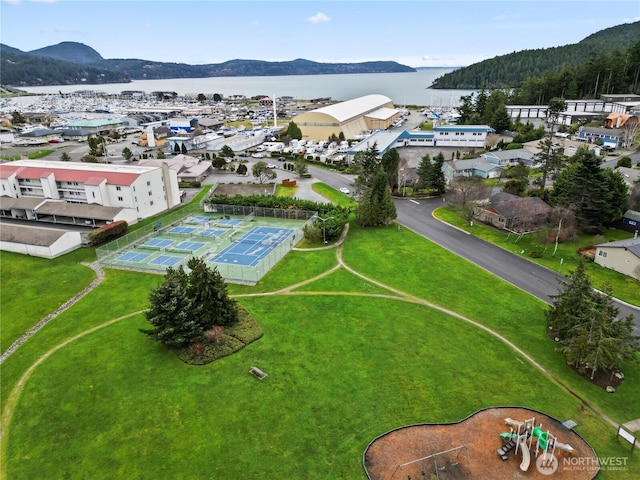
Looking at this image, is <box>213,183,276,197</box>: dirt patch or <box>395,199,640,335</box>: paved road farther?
<box>213,183,276,197</box>: dirt patch

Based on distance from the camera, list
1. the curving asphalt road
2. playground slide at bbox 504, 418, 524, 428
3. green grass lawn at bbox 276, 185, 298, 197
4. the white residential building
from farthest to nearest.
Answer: green grass lawn at bbox 276, 185, 298, 197
the white residential building
the curving asphalt road
playground slide at bbox 504, 418, 524, 428

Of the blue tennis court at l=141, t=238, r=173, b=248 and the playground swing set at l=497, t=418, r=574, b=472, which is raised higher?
the blue tennis court at l=141, t=238, r=173, b=248

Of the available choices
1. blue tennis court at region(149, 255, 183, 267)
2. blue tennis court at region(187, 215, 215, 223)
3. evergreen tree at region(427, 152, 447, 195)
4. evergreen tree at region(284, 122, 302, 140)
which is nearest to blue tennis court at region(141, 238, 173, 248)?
blue tennis court at region(149, 255, 183, 267)

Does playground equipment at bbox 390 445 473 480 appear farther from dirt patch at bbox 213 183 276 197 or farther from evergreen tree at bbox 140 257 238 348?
dirt patch at bbox 213 183 276 197

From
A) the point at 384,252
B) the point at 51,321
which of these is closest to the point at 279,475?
the point at 51,321

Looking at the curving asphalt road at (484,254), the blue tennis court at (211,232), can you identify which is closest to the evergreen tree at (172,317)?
the blue tennis court at (211,232)

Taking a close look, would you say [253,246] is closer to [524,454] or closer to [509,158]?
[524,454]

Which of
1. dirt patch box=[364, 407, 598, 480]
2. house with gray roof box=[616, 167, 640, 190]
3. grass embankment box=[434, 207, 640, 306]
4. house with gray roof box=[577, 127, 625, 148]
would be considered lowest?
dirt patch box=[364, 407, 598, 480]
